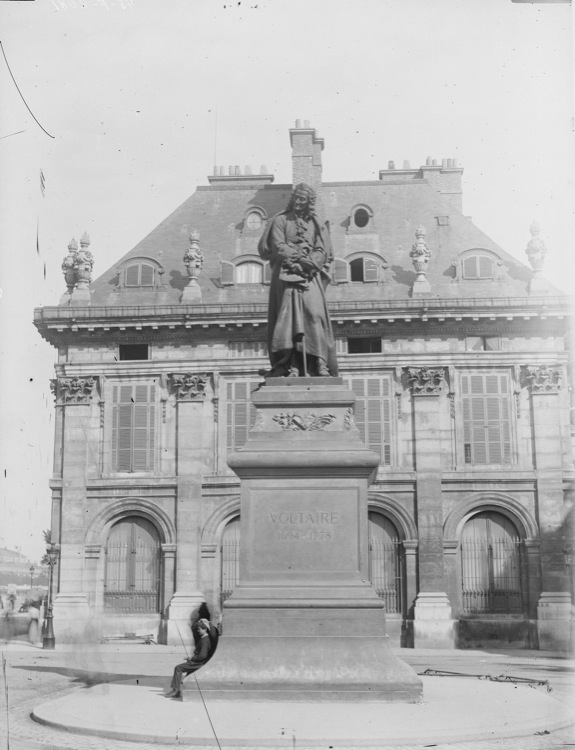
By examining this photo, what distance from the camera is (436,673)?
635 inches

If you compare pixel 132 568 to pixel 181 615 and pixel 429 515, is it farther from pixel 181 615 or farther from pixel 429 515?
pixel 429 515

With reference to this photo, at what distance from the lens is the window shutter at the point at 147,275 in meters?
32.8

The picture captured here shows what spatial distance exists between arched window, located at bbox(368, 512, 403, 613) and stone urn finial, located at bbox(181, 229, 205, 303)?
8.25 m

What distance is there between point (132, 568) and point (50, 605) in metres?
2.41

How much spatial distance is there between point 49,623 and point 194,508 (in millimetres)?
4924

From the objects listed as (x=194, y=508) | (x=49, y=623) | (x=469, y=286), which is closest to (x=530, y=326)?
(x=469, y=286)

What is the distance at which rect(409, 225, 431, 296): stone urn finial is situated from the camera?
31.3m

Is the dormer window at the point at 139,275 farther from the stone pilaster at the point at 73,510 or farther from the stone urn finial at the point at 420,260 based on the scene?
the stone urn finial at the point at 420,260

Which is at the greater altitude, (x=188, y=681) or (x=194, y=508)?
(x=194, y=508)

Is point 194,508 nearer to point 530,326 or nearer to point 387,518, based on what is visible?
point 387,518

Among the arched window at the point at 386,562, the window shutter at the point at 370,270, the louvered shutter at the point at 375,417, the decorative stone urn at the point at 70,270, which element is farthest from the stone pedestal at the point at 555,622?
the decorative stone urn at the point at 70,270

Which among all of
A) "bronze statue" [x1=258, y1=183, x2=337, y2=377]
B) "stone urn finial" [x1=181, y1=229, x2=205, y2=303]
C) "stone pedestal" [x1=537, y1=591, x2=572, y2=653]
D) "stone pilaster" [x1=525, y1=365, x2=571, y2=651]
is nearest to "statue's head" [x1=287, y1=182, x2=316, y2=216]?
"bronze statue" [x1=258, y1=183, x2=337, y2=377]

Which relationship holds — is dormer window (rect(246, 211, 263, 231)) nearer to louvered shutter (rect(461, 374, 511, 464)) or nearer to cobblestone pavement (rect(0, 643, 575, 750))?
louvered shutter (rect(461, 374, 511, 464))

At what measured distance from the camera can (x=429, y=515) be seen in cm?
2955
